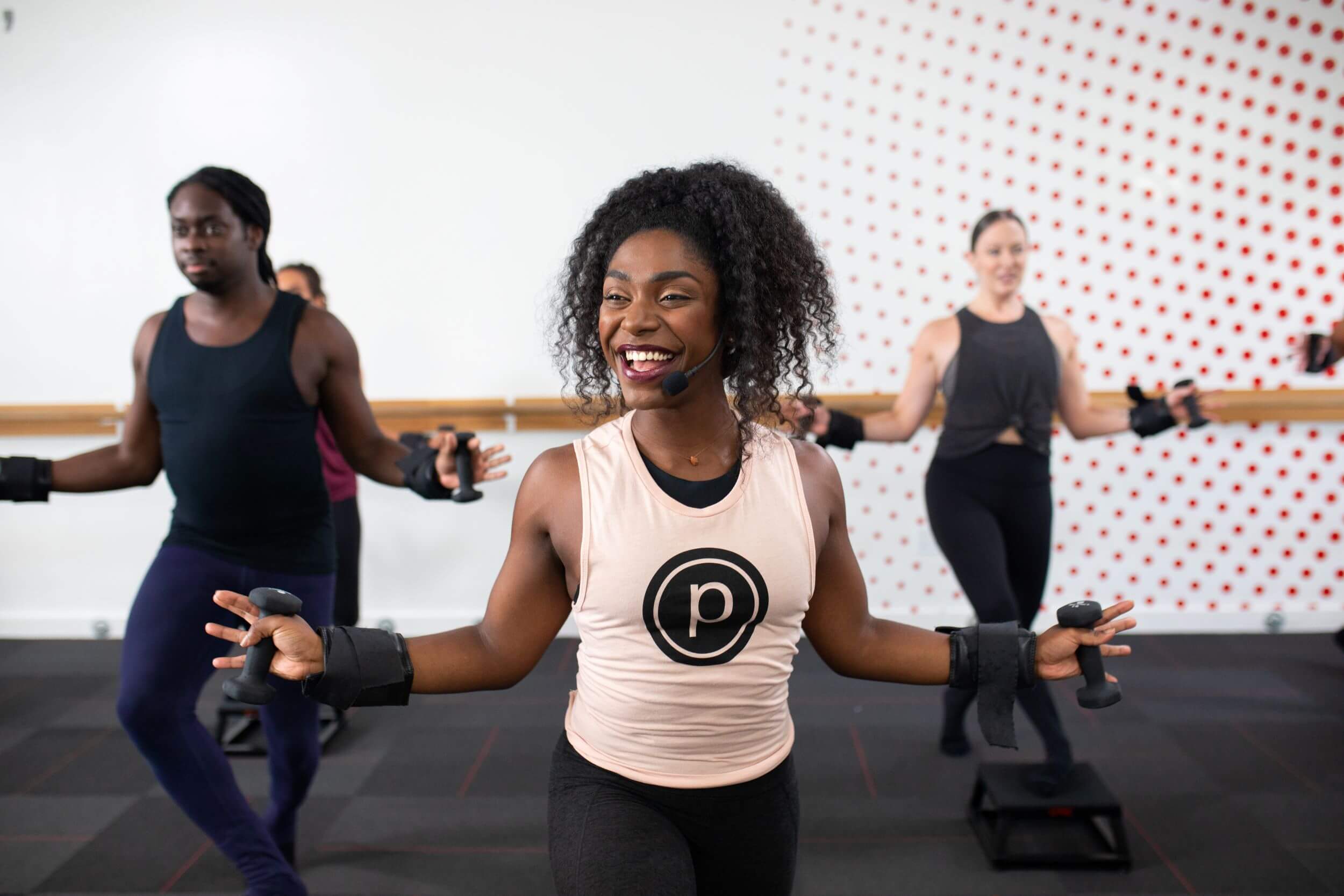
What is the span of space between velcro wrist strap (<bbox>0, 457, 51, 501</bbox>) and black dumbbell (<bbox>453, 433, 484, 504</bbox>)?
1.03 m

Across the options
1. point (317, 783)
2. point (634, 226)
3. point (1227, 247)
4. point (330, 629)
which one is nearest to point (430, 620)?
point (317, 783)

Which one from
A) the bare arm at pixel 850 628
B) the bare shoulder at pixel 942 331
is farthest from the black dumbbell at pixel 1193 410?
the bare arm at pixel 850 628

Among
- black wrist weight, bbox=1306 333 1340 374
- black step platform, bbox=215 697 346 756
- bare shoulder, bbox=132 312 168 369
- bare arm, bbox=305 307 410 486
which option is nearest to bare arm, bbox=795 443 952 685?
bare arm, bbox=305 307 410 486

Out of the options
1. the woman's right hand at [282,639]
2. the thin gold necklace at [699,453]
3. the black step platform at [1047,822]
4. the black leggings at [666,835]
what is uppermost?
the thin gold necklace at [699,453]

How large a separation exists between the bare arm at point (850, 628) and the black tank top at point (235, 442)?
1.24m

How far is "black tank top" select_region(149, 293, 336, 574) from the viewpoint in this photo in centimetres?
199

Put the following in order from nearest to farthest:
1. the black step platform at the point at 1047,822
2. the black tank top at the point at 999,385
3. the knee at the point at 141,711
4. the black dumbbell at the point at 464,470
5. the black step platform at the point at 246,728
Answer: the knee at the point at 141,711 → the black dumbbell at the point at 464,470 → the black step platform at the point at 1047,822 → the black tank top at the point at 999,385 → the black step platform at the point at 246,728

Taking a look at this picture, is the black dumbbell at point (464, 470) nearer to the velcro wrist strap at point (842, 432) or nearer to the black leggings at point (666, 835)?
the black leggings at point (666, 835)

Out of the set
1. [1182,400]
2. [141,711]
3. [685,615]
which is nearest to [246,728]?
[141,711]

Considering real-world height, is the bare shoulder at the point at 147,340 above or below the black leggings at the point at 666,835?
above

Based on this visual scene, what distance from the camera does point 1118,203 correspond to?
3.85 meters

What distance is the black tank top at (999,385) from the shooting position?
268 cm

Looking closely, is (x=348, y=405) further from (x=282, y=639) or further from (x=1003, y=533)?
(x=1003, y=533)

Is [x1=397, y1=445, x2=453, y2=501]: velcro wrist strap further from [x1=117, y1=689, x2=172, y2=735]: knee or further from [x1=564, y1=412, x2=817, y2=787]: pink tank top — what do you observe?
[x1=564, y1=412, x2=817, y2=787]: pink tank top
